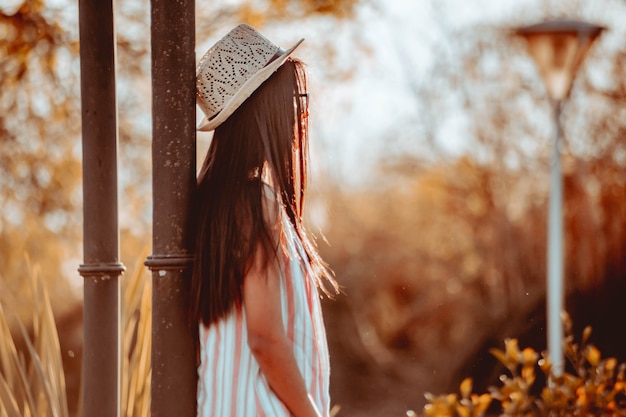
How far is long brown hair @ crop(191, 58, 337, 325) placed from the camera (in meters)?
1.70

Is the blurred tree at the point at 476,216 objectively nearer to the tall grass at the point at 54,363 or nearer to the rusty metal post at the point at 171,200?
the tall grass at the point at 54,363

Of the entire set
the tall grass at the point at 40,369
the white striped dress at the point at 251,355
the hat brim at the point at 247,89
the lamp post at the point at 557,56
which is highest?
the lamp post at the point at 557,56

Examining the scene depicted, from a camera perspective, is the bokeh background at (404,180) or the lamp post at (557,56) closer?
the lamp post at (557,56)

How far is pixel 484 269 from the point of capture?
8953 mm

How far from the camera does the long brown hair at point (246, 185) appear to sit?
170cm

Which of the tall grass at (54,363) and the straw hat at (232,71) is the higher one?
the straw hat at (232,71)

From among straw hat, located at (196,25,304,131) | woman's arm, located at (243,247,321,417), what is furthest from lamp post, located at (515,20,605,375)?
woman's arm, located at (243,247,321,417)

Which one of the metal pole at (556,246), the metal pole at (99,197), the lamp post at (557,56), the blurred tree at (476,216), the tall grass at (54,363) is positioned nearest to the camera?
the metal pole at (99,197)

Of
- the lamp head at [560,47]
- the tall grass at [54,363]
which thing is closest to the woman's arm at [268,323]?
the tall grass at [54,363]

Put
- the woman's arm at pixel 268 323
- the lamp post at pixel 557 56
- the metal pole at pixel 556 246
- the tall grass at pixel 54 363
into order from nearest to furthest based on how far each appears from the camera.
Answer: the woman's arm at pixel 268 323, the tall grass at pixel 54 363, the metal pole at pixel 556 246, the lamp post at pixel 557 56

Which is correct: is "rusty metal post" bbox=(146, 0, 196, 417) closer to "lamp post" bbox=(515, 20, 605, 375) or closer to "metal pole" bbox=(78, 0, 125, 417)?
"metal pole" bbox=(78, 0, 125, 417)

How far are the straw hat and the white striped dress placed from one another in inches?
9.3

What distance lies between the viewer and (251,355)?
1.79 meters

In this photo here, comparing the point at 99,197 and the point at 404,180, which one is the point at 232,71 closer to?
the point at 99,197
